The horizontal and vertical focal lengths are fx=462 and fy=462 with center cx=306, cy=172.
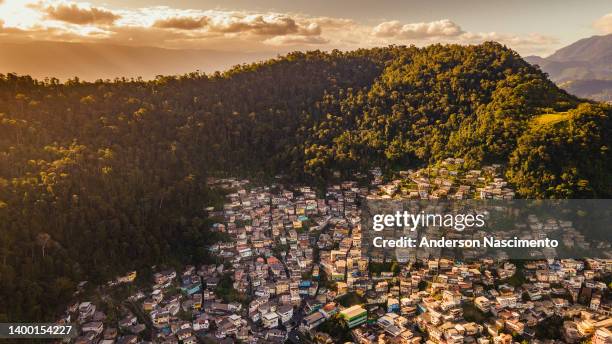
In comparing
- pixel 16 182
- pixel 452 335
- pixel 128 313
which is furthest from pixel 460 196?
pixel 16 182

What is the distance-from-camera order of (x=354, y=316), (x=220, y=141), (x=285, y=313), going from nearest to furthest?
(x=354, y=316)
(x=285, y=313)
(x=220, y=141)

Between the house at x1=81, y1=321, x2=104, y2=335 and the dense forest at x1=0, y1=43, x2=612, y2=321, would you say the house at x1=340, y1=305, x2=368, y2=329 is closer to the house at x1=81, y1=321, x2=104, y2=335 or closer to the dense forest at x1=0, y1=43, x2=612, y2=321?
the dense forest at x1=0, y1=43, x2=612, y2=321

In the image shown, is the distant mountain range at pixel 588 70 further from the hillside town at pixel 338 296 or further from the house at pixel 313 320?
the house at pixel 313 320

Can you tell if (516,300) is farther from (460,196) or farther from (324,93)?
(324,93)

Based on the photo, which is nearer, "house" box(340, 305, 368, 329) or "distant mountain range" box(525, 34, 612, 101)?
"house" box(340, 305, 368, 329)

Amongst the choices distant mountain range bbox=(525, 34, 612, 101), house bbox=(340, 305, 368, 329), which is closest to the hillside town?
house bbox=(340, 305, 368, 329)

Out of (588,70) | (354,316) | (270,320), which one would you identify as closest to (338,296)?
(354,316)

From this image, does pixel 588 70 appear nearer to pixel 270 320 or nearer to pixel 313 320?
pixel 313 320
